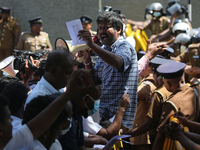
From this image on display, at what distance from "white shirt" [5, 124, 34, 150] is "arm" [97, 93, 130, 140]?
1274mm

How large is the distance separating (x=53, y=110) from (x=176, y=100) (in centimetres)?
194

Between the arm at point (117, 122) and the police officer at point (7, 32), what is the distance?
6.74 m

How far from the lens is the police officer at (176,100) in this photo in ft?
10.9

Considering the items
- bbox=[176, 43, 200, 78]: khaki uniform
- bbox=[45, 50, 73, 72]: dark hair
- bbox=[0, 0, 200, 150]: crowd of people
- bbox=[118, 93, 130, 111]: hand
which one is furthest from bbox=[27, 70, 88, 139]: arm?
bbox=[176, 43, 200, 78]: khaki uniform

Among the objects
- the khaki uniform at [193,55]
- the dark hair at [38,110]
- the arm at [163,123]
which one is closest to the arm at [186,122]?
the arm at [163,123]

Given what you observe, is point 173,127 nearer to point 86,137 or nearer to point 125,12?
point 86,137

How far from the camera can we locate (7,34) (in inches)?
363

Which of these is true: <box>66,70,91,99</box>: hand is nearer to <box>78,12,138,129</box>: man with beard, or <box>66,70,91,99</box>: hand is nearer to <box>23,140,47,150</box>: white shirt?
<box>23,140,47,150</box>: white shirt

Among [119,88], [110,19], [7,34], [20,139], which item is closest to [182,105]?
[119,88]

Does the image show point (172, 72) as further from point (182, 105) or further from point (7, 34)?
point (7, 34)

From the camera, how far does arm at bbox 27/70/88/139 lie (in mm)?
1814

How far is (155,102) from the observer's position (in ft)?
12.5

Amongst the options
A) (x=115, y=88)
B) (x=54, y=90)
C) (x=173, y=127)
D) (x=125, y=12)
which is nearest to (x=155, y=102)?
(x=115, y=88)

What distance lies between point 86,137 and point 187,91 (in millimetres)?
1406
